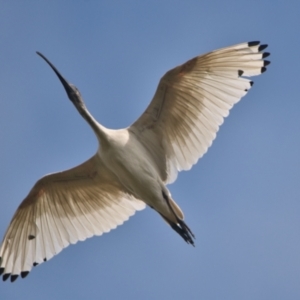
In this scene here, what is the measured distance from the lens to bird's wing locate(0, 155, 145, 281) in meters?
12.7

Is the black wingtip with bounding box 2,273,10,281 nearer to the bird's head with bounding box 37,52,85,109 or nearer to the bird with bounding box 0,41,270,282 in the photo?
the bird with bounding box 0,41,270,282

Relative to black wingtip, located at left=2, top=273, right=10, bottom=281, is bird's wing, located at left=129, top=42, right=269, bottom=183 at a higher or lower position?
higher

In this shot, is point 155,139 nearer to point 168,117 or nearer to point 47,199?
point 168,117

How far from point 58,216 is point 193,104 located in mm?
2796

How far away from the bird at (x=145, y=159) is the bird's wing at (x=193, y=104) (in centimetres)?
1

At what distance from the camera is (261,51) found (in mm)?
11820

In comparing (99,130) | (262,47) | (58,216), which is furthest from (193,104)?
(58,216)

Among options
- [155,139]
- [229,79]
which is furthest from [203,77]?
[155,139]

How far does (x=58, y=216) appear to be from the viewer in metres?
13.0

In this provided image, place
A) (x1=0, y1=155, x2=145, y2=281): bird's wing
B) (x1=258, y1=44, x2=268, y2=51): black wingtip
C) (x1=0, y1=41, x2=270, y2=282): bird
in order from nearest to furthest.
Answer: (x1=0, y1=41, x2=270, y2=282): bird → (x1=258, y1=44, x2=268, y2=51): black wingtip → (x1=0, y1=155, x2=145, y2=281): bird's wing

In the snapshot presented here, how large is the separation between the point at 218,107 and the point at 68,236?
121 inches

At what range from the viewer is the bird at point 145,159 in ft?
38.2

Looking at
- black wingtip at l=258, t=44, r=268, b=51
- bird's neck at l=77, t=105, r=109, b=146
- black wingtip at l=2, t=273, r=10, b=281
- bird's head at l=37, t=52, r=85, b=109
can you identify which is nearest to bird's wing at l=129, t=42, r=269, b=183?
black wingtip at l=258, t=44, r=268, b=51

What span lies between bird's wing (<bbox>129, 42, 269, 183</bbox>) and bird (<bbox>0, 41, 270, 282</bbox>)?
1 cm
